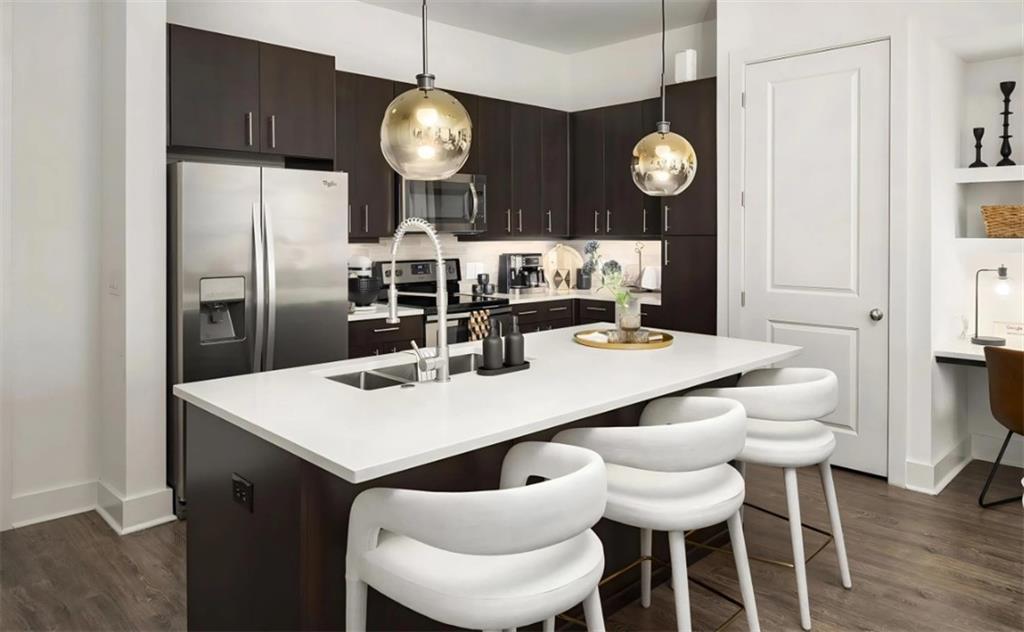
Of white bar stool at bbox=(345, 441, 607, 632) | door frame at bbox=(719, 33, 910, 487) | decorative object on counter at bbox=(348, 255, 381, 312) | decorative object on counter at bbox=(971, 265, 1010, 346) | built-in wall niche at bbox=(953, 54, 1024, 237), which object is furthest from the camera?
decorative object on counter at bbox=(348, 255, 381, 312)

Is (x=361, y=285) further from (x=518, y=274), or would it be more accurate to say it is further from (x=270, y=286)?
(x=518, y=274)

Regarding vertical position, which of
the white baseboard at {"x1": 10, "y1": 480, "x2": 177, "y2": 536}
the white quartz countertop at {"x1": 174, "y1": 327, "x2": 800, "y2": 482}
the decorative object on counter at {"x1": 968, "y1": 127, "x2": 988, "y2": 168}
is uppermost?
the decorative object on counter at {"x1": 968, "y1": 127, "x2": 988, "y2": 168}

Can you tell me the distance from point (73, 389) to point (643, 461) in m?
3.06

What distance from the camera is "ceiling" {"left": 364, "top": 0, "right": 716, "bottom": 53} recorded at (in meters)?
4.94

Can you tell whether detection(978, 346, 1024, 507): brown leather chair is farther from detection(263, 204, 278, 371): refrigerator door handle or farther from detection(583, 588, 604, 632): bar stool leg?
detection(263, 204, 278, 371): refrigerator door handle

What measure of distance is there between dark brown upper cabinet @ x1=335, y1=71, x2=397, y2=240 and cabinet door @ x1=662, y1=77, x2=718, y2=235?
1.88 meters

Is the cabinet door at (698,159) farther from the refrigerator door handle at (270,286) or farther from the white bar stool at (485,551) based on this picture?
the white bar stool at (485,551)

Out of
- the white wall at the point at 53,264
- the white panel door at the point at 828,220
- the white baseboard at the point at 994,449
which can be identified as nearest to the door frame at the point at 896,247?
the white panel door at the point at 828,220

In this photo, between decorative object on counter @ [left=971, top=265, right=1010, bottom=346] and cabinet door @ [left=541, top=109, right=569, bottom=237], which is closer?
decorative object on counter @ [left=971, top=265, right=1010, bottom=346]

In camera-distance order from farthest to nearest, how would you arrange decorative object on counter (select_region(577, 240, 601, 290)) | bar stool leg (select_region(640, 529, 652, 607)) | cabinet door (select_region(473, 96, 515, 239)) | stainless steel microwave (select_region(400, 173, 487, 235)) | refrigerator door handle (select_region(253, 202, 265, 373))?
decorative object on counter (select_region(577, 240, 601, 290)), cabinet door (select_region(473, 96, 515, 239)), stainless steel microwave (select_region(400, 173, 487, 235)), refrigerator door handle (select_region(253, 202, 265, 373)), bar stool leg (select_region(640, 529, 652, 607))

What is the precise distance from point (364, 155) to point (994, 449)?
4.16m

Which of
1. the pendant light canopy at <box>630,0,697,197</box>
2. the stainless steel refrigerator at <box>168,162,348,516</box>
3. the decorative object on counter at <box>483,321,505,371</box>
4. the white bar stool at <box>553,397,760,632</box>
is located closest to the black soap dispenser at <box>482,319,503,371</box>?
the decorative object on counter at <box>483,321,505,371</box>

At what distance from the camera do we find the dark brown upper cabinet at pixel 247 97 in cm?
357

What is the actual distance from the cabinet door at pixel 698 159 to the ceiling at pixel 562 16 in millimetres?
614
